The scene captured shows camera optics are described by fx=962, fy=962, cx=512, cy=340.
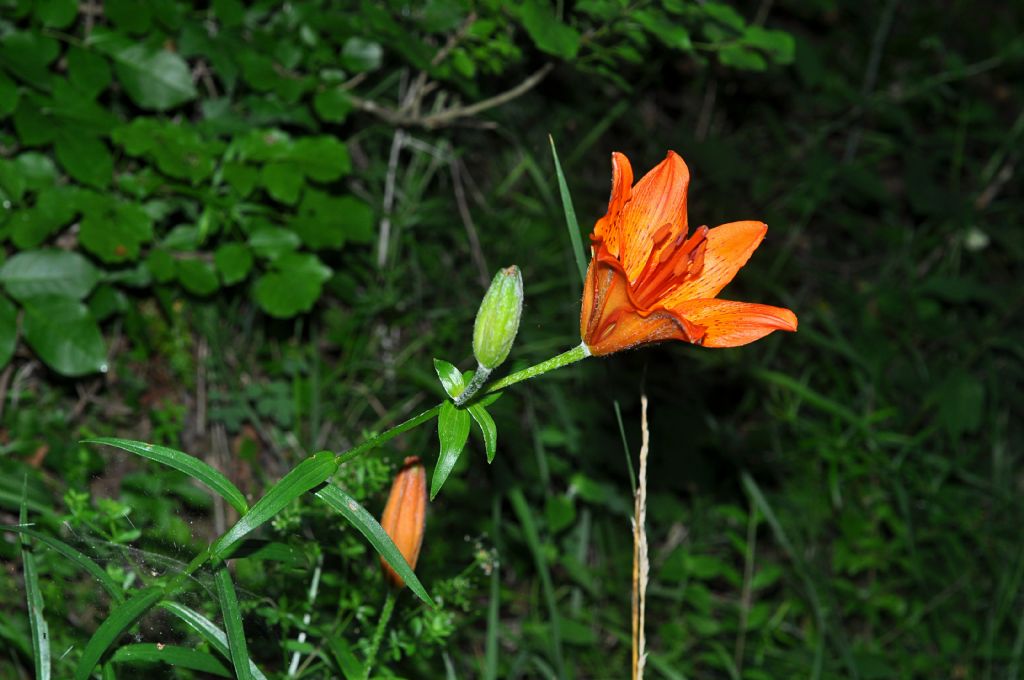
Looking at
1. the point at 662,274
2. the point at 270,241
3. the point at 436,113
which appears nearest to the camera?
the point at 662,274

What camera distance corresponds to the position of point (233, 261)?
229cm

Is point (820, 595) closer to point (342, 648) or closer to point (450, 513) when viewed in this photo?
point (450, 513)

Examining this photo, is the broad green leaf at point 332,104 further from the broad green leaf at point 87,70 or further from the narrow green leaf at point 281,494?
the narrow green leaf at point 281,494

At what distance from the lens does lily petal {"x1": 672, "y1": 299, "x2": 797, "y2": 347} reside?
1.28 m

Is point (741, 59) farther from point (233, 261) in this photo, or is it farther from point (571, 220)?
point (233, 261)

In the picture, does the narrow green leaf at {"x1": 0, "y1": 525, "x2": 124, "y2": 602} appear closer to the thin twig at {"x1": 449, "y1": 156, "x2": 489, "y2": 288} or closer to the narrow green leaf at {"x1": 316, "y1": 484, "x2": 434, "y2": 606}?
the narrow green leaf at {"x1": 316, "y1": 484, "x2": 434, "y2": 606}

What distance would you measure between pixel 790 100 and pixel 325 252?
2.14 meters

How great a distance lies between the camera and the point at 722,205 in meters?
3.33

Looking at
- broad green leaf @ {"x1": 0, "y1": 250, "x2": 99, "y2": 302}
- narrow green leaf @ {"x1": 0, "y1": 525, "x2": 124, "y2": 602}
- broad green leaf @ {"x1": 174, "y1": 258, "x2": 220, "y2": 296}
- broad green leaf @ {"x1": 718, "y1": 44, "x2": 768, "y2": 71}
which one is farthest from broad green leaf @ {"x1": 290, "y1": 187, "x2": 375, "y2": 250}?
narrow green leaf @ {"x1": 0, "y1": 525, "x2": 124, "y2": 602}

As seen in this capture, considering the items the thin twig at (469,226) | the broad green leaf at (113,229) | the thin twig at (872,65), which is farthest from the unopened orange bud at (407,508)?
the thin twig at (872,65)

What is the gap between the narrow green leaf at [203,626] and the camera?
127 centimetres

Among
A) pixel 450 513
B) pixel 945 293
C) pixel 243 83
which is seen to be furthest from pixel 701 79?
pixel 450 513

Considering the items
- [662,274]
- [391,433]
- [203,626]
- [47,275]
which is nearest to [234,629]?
[203,626]

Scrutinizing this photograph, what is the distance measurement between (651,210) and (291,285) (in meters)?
1.20
